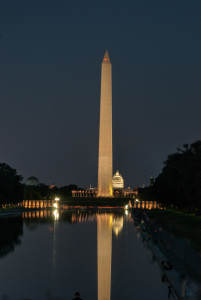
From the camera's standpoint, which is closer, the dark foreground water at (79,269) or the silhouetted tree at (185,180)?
the dark foreground water at (79,269)

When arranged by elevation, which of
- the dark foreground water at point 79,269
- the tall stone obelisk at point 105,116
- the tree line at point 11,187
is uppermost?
the tall stone obelisk at point 105,116

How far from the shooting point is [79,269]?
18.6m

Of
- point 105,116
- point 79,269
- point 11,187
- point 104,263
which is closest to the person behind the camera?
point 79,269

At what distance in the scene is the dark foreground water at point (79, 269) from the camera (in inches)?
582

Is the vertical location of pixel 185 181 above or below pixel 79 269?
above

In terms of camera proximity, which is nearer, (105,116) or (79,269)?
(79,269)

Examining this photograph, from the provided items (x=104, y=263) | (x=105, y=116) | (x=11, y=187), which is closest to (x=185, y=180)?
(x=11, y=187)

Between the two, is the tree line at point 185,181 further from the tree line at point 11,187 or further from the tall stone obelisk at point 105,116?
the tree line at point 11,187

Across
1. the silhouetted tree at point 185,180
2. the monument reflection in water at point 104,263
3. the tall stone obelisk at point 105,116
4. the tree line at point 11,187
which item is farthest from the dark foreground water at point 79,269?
the tall stone obelisk at point 105,116

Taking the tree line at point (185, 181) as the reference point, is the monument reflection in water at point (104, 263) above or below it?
below

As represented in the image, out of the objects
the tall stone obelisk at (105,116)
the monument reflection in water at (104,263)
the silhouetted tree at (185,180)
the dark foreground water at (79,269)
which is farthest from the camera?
the tall stone obelisk at (105,116)

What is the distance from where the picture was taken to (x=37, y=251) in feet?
78.1

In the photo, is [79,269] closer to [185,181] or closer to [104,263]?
[104,263]

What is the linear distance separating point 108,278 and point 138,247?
9.27 metres
